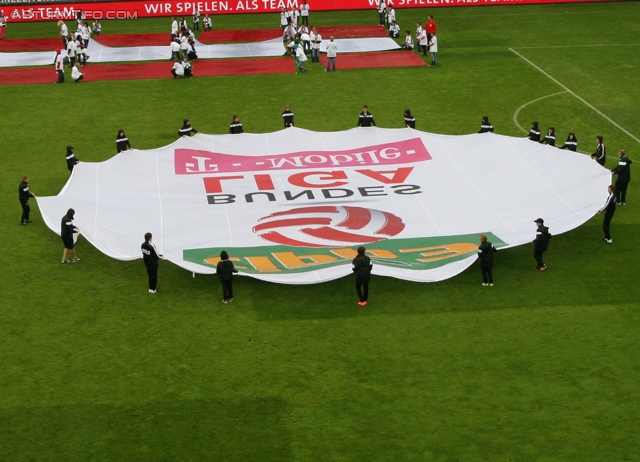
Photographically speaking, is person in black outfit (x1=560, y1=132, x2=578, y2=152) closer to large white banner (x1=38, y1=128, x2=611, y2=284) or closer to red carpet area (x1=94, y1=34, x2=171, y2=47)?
large white banner (x1=38, y1=128, x2=611, y2=284)

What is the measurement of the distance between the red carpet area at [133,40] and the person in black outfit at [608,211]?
3236 cm

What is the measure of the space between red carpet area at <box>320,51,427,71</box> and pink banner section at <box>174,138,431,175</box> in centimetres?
1613

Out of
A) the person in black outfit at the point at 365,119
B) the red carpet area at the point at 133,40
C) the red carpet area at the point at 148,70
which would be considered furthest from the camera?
the red carpet area at the point at 133,40

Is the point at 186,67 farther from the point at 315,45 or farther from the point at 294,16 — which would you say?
the point at 294,16

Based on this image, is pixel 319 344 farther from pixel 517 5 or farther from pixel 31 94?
pixel 517 5

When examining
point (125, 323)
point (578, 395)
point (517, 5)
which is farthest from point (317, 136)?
point (517, 5)

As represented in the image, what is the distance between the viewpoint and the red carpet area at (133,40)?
52.5 m

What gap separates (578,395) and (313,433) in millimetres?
5519

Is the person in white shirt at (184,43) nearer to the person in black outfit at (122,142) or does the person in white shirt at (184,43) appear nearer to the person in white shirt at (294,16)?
the person in white shirt at (294,16)

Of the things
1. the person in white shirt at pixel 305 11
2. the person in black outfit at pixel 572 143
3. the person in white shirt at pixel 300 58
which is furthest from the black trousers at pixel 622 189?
the person in white shirt at pixel 305 11

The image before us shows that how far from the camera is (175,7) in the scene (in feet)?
195

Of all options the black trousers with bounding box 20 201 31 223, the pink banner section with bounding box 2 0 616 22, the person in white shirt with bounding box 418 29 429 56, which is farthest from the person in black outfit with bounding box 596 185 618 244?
the pink banner section with bounding box 2 0 616 22

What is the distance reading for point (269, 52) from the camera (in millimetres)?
50250

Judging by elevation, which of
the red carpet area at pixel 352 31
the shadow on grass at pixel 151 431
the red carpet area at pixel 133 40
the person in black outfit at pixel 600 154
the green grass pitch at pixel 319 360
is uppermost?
the red carpet area at pixel 352 31
